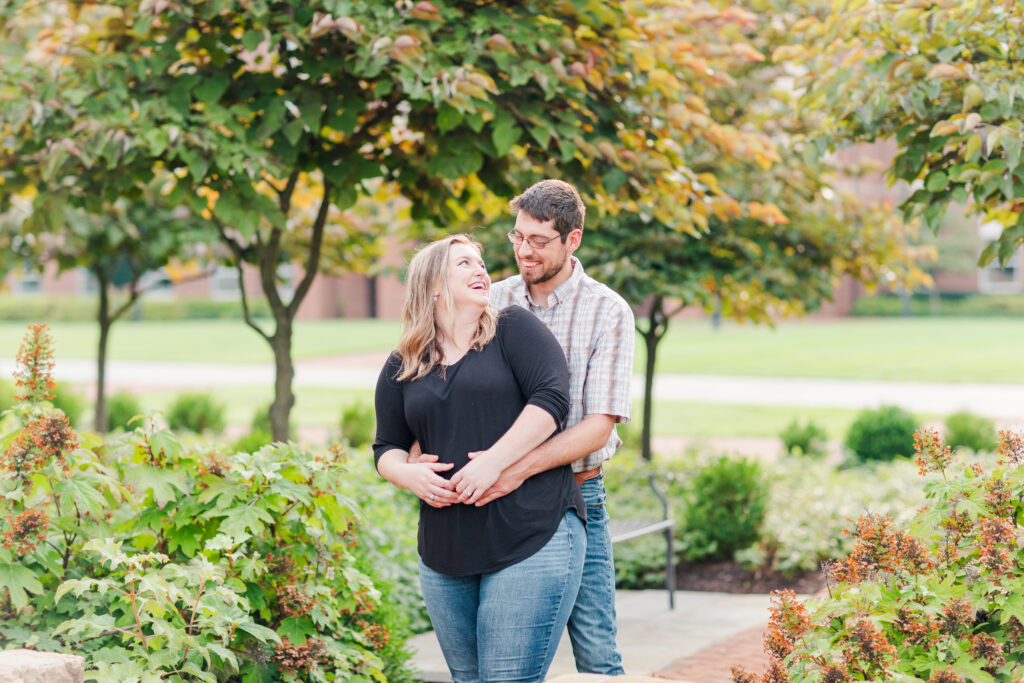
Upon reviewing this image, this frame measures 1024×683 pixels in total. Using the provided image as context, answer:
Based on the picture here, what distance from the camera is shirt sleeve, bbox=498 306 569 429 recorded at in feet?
8.73

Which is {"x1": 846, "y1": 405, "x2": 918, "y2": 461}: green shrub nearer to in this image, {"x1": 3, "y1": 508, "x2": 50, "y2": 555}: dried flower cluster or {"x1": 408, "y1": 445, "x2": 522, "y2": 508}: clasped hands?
{"x1": 408, "y1": 445, "x2": 522, "y2": 508}: clasped hands

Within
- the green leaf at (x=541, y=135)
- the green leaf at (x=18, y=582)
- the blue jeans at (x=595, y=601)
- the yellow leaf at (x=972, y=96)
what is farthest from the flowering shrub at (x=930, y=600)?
the green leaf at (x=541, y=135)

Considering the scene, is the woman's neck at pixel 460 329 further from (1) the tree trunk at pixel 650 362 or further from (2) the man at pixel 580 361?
(1) the tree trunk at pixel 650 362

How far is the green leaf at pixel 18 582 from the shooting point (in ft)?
9.41

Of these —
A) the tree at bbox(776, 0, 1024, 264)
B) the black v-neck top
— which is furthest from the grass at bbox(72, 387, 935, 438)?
the black v-neck top

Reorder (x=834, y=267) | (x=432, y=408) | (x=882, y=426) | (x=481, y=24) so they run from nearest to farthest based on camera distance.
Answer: (x=432, y=408)
(x=481, y=24)
(x=834, y=267)
(x=882, y=426)

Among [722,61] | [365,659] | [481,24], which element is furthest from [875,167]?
[365,659]

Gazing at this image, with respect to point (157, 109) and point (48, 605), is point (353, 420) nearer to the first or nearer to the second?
point (157, 109)

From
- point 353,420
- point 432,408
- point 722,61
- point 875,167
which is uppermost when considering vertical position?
point 722,61

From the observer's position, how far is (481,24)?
4664 mm

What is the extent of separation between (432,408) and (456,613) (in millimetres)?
561

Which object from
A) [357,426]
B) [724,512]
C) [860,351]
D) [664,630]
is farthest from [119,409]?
[860,351]

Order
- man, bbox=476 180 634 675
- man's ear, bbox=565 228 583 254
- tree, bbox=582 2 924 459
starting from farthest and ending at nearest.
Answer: tree, bbox=582 2 924 459
man's ear, bbox=565 228 583 254
man, bbox=476 180 634 675

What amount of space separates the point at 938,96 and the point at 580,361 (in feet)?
7.74
